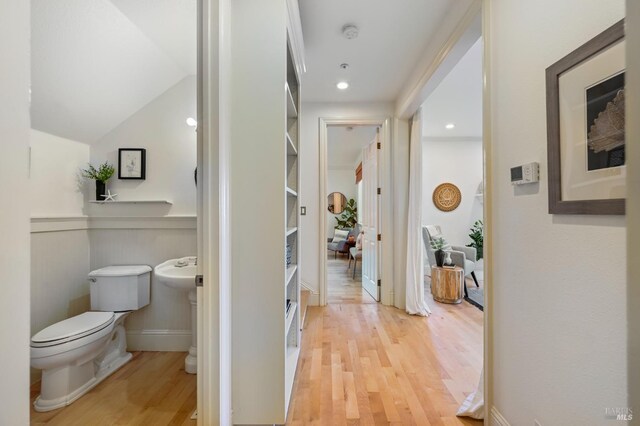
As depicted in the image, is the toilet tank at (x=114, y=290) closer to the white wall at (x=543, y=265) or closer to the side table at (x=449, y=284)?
the white wall at (x=543, y=265)

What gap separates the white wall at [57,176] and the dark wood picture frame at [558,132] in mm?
2867

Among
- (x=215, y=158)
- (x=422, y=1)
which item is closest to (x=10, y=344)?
(x=215, y=158)

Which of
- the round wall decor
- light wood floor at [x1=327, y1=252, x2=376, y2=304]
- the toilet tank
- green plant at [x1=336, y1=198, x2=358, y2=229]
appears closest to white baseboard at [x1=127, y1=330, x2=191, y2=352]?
the toilet tank

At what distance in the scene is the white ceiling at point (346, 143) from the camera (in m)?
4.75

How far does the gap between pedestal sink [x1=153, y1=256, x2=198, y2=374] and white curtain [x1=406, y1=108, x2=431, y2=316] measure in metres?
2.28

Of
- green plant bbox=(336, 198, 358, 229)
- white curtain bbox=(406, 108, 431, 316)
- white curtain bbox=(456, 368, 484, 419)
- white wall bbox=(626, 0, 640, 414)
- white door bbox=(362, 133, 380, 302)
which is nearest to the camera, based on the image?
white wall bbox=(626, 0, 640, 414)

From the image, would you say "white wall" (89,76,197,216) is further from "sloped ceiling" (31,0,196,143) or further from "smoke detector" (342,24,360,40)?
"smoke detector" (342,24,360,40)

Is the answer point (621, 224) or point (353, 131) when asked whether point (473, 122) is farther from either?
point (621, 224)

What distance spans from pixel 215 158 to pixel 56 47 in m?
1.38

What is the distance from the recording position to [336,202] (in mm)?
7996

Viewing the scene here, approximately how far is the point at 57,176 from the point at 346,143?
15.1ft

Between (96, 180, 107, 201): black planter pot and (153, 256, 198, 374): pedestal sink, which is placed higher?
(96, 180, 107, 201): black planter pot

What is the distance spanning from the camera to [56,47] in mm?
1580

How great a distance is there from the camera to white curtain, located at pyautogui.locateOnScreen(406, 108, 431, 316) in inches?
122
